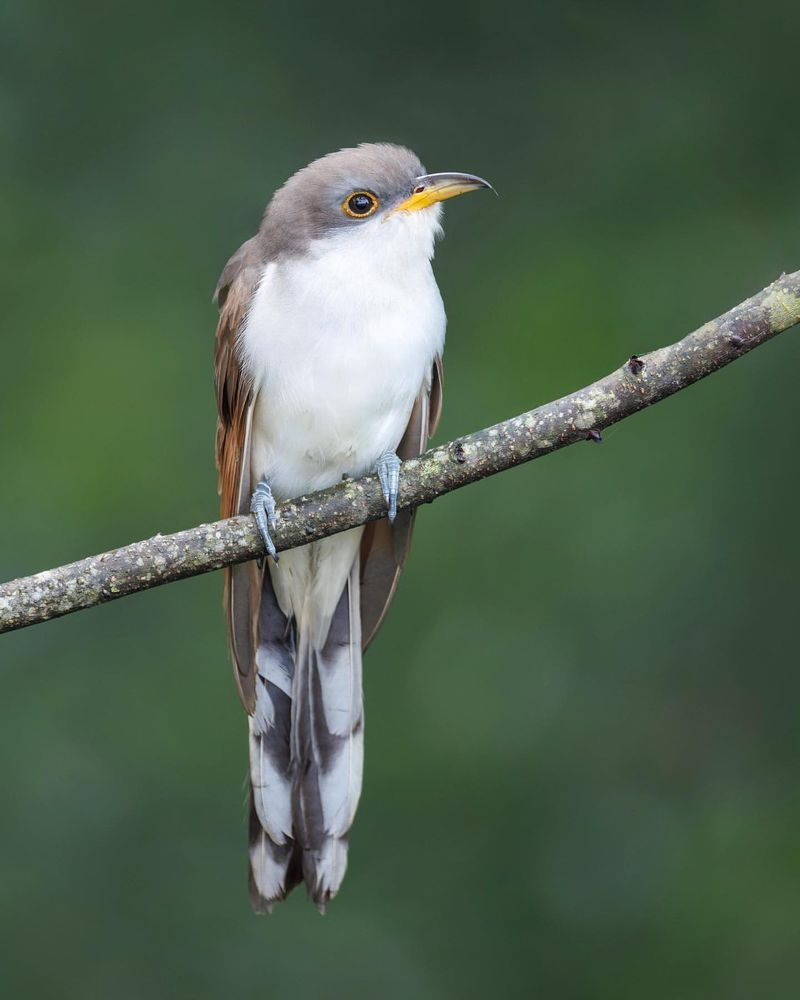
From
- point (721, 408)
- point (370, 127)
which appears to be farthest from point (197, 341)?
point (721, 408)

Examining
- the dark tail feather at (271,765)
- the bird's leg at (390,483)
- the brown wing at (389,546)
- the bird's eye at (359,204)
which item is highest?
the bird's eye at (359,204)

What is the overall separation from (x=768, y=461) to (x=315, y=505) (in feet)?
7.56

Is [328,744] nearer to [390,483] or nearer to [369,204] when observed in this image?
[390,483]

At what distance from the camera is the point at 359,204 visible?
380 centimetres

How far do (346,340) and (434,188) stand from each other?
48 centimetres

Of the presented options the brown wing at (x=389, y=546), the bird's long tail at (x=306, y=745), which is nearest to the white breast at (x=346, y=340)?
the brown wing at (x=389, y=546)

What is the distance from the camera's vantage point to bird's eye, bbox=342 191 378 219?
3801 mm

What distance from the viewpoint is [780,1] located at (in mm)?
5480

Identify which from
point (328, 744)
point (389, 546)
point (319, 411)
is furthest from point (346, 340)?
point (328, 744)

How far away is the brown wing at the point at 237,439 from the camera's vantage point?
12.7ft

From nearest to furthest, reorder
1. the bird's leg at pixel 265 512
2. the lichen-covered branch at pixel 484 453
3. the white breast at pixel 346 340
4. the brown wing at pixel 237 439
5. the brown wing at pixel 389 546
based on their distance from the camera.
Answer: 1. the lichen-covered branch at pixel 484 453
2. the bird's leg at pixel 265 512
3. the white breast at pixel 346 340
4. the brown wing at pixel 237 439
5. the brown wing at pixel 389 546

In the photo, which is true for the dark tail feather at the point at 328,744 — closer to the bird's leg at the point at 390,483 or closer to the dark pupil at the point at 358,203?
→ the bird's leg at the point at 390,483

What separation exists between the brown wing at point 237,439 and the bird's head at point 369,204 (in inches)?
6.8

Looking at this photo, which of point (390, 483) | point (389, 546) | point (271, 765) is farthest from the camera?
point (389, 546)
